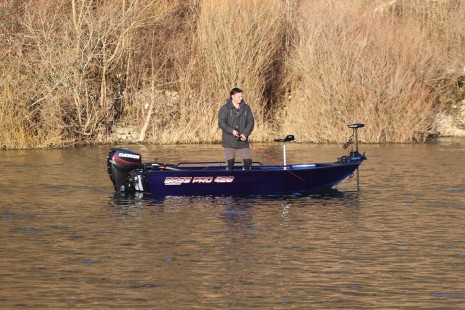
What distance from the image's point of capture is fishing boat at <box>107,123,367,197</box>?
21.2m

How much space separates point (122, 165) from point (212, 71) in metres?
18.1

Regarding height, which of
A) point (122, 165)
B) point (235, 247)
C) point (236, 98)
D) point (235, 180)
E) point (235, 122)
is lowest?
point (235, 247)

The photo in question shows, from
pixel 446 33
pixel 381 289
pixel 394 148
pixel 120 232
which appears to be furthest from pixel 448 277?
pixel 446 33

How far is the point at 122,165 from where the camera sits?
21.6 metres

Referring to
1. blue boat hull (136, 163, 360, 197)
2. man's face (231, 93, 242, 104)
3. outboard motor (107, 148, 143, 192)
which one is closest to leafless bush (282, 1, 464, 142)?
blue boat hull (136, 163, 360, 197)

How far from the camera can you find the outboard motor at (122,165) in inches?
850

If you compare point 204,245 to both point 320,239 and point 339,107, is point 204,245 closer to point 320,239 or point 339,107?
point 320,239

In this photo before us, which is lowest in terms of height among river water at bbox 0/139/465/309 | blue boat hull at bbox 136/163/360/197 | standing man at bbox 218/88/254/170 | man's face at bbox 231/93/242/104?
river water at bbox 0/139/465/309

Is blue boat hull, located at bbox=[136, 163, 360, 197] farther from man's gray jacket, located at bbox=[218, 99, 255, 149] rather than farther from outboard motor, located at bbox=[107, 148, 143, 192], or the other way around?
man's gray jacket, located at bbox=[218, 99, 255, 149]

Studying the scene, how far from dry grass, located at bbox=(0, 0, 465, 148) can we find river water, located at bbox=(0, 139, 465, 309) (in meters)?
11.6

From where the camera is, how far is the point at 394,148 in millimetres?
34469

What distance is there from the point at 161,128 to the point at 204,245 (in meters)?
23.8

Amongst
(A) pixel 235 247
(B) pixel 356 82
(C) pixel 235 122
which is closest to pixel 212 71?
(B) pixel 356 82

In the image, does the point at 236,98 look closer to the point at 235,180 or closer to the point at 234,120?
the point at 234,120
